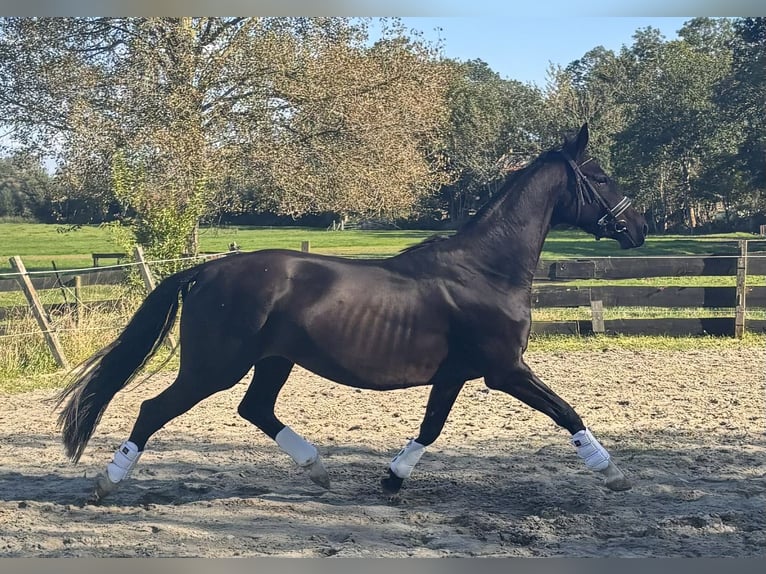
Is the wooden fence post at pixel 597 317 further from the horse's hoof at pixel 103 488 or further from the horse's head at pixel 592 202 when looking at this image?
the horse's hoof at pixel 103 488

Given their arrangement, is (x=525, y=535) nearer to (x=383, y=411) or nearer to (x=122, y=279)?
(x=383, y=411)

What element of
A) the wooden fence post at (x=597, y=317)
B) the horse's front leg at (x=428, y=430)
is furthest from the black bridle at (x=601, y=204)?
the wooden fence post at (x=597, y=317)

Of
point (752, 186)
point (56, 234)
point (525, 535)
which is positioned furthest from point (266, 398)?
point (56, 234)

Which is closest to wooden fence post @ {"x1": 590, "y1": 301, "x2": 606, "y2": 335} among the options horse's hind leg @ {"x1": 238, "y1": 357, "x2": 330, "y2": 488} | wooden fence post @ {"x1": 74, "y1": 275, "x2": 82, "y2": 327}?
wooden fence post @ {"x1": 74, "y1": 275, "x2": 82, "y2": 327}

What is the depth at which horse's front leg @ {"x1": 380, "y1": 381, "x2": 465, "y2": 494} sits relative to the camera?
15.6ft

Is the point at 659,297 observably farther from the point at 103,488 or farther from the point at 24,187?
the point at 24,187

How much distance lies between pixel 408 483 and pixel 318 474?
0.59 meters

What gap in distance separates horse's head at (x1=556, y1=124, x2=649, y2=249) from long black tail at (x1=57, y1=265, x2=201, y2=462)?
86.6 inches

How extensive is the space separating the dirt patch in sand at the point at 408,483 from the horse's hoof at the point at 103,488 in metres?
0.05

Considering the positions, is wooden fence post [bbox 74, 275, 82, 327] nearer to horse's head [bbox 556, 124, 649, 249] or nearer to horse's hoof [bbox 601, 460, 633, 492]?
horse's head [bbox 556, 124, 649, 249]

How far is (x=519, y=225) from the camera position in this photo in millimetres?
4855

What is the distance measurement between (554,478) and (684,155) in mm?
4840

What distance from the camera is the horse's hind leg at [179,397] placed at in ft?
14.8

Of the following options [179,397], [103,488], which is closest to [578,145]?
[179,397]
